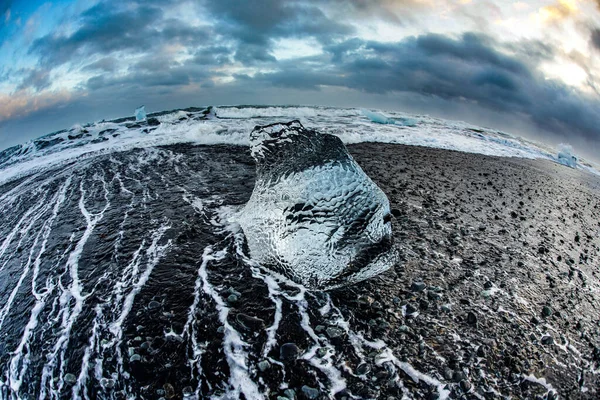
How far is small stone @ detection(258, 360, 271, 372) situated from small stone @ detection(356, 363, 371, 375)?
72cm

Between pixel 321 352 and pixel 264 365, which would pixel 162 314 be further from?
pixel 321 352

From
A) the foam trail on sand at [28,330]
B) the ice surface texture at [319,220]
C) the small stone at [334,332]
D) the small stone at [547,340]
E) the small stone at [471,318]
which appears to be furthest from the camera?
the ice surface texture at [319,220]

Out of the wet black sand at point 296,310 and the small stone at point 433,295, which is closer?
the wet black sand at point 296,310

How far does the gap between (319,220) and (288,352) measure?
1460 mm

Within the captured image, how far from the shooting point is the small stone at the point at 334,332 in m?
2.87

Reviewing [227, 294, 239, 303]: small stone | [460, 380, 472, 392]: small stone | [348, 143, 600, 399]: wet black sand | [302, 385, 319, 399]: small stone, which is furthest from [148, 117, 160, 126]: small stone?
[460, 380, 472, 392]: small stone

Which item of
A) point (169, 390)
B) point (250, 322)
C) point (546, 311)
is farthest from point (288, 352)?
point (546, 311)

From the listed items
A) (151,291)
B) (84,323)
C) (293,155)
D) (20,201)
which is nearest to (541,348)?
(293,155)

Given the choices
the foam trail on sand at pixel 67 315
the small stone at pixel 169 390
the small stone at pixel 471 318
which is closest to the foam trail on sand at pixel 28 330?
the foam trail on sand at pixel 67 315

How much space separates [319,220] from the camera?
3645 mm

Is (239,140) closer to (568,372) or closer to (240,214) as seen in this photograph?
(240,214)

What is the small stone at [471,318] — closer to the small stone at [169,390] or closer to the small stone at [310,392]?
the small stone at [310,392]

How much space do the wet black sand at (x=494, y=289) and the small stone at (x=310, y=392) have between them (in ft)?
2.68

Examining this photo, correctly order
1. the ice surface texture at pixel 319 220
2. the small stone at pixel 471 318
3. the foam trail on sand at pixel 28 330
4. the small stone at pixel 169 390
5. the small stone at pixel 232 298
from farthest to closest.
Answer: the ice surface texture at pixel 319 220 → the small stone at pixel 232 298 → the small stone at pixel 471 318 → the foam trail on sand at pixel 28 330 → the small stone at pixel 169 390
